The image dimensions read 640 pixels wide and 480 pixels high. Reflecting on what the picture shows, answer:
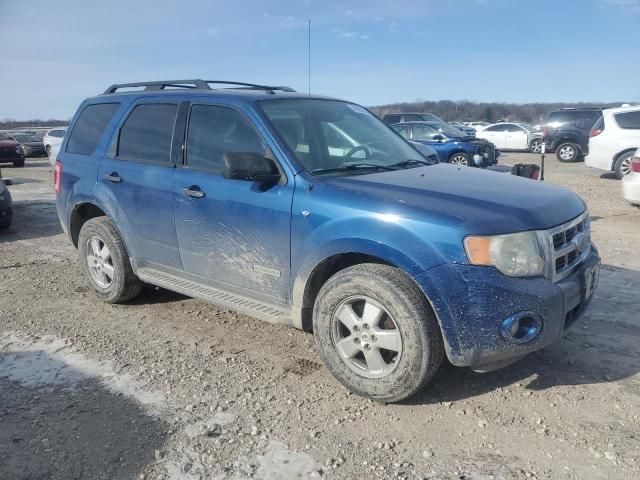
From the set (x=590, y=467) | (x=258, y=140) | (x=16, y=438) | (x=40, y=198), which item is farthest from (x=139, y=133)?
(x=40, y=198)

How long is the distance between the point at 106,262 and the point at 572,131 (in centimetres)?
1878

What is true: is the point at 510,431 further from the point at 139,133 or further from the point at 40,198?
the point at 40,198

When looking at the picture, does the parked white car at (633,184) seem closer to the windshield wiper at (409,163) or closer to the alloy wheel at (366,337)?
the windshield wiper at (409,163)

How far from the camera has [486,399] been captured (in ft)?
11.2

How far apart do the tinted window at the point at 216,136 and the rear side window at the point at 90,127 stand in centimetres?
119

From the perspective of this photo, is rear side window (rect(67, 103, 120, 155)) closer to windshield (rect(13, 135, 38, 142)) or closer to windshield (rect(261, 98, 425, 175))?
windshield (rect(261, 98, 425, 175))

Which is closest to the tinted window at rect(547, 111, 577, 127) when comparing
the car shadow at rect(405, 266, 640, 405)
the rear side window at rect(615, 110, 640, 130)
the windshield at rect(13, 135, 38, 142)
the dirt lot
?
the rear side window at rect(615, 110, 640, 130)

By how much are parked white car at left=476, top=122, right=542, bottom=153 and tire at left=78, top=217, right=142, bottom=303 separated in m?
22.3

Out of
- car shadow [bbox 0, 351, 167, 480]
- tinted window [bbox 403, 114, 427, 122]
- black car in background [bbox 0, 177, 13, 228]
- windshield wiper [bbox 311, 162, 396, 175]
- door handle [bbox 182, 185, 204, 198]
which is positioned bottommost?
car shadow [bbox 0, 351, 167, 480]

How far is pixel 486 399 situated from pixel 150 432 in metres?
1.98

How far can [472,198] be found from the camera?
3275 mm

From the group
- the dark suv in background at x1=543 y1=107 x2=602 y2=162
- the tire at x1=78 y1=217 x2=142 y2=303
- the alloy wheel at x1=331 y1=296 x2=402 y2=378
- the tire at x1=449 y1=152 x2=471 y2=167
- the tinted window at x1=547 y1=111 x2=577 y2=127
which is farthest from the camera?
the tinted window at x1=547 y1=111 x2=577 y2=127

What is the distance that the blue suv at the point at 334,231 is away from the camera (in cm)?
303

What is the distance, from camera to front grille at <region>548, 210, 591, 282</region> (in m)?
3.19
